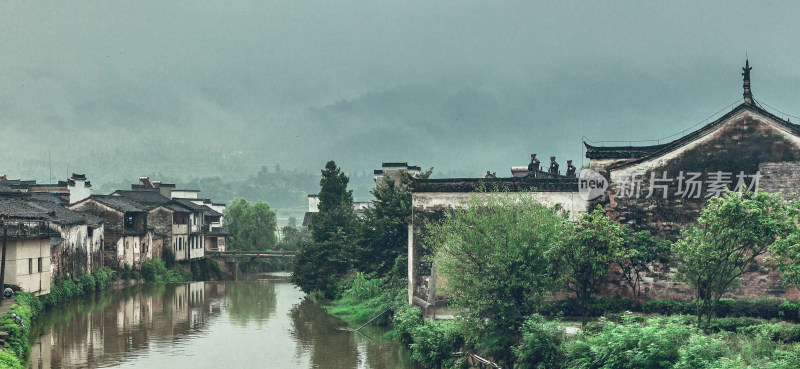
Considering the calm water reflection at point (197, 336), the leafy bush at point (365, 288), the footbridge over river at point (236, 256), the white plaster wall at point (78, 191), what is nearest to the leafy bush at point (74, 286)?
the calm water reflection at point (197, 336)

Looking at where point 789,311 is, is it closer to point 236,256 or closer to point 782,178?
point 782,178

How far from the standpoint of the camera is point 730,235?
80.7 feet

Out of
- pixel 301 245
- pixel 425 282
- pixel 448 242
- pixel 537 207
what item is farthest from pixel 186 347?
pixel 301 245

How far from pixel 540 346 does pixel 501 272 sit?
10.6ft

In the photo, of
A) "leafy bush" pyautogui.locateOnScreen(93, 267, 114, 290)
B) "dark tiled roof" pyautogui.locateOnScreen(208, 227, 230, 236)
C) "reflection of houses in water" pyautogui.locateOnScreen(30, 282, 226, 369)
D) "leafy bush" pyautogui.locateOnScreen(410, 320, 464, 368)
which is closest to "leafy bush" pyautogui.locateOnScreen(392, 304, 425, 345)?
"leafy bush" pyautogui.locateOnScreen(410, 320, 464, 368)

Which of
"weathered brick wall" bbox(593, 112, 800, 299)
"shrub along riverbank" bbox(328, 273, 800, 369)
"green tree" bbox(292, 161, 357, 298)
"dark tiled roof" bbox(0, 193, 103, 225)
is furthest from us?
"green tree" bbox(292, 161, 357, 298)

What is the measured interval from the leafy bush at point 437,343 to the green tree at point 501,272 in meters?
1.16

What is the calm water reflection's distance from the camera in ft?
113

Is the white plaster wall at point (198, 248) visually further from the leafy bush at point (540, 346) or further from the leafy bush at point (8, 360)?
the leafy bush at point (540, 346)

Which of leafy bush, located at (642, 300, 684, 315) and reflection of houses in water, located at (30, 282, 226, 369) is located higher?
leafy bush, located at (642, 300, 684, 315)

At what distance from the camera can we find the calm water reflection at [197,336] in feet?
113

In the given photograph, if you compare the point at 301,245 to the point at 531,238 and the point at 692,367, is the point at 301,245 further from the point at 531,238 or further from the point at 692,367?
the point at 692,367

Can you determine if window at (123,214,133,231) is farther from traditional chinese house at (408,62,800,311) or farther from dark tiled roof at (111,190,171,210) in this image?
traditional chinese house at (408,62,800,311)

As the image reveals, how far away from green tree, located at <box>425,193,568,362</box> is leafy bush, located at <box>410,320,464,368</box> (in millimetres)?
1161
